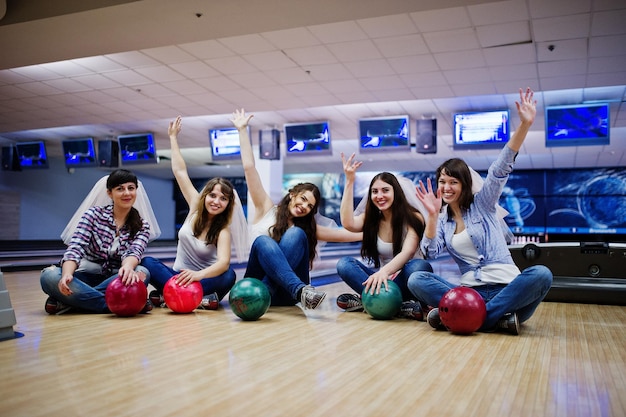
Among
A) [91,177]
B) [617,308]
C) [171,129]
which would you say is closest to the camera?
[171,129]

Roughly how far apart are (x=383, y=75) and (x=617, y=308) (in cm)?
311

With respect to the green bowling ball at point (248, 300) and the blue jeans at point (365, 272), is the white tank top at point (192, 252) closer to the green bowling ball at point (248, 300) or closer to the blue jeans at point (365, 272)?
the green bowling ball at point (248, 300)

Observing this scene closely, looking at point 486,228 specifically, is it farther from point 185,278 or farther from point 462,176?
point 185,278

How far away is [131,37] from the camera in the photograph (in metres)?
4.34

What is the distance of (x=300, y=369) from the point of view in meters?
1.69

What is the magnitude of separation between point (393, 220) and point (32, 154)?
358 inches

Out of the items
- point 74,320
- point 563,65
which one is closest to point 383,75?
point 563,65

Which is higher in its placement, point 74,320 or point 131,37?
point 131,37

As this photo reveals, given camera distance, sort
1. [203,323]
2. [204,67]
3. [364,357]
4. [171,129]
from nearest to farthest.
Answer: [364,357] < [203,323] < [171,129] < [204,67]

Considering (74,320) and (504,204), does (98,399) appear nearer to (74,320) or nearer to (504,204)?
(74,320)

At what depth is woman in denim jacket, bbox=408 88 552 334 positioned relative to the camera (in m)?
2.32

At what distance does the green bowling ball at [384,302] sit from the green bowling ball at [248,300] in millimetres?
527

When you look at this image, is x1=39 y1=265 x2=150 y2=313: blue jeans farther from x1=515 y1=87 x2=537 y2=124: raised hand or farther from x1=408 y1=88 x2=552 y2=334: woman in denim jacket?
x1=515 y1=87 x2=537 y2=124: raised hand

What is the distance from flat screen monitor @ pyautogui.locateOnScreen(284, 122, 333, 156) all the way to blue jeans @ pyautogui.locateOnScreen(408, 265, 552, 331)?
5.32 meters
